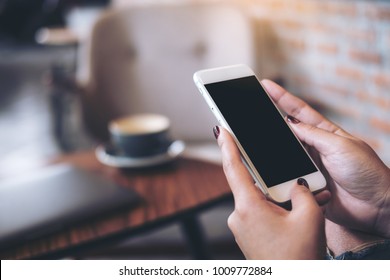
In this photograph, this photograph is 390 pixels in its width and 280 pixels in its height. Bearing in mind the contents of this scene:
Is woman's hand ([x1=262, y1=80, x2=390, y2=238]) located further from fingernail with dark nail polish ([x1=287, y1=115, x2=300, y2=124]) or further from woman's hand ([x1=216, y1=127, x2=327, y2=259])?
woman's hand ([x1=216, y1=127, x2=327, y2=259])

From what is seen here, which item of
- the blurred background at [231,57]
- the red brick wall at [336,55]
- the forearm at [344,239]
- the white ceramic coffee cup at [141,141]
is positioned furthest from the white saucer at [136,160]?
the red brick wall at [336,55]

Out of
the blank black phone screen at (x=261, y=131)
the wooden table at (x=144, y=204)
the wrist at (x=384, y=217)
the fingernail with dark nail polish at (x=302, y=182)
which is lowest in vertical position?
the wooden table at (x=144, y=204)

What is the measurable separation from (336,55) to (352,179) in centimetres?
85

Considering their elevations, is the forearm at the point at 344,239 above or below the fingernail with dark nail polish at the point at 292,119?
below

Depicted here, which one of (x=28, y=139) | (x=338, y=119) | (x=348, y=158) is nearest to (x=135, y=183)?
(x=348, y=158)

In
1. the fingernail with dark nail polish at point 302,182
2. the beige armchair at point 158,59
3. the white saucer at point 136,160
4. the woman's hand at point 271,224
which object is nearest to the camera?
the woman's hand at point 271,224

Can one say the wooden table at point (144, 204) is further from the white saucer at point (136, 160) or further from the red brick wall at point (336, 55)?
the red brick wall at point (336, 55)

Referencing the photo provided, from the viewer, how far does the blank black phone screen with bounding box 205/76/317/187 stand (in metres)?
0.70

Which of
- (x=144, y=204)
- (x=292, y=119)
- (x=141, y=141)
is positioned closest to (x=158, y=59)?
(x=141, y=141)

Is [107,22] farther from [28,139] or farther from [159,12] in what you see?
[28,139]

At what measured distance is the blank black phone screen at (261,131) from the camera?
70cm

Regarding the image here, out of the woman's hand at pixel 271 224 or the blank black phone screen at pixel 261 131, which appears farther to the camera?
Answer: the blank black phone screen at pixel 261 131

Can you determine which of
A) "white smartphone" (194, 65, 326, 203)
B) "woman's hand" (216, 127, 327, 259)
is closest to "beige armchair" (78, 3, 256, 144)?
"white smartphone" (194, 65, 326, 203)

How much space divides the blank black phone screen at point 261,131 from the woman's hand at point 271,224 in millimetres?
97
